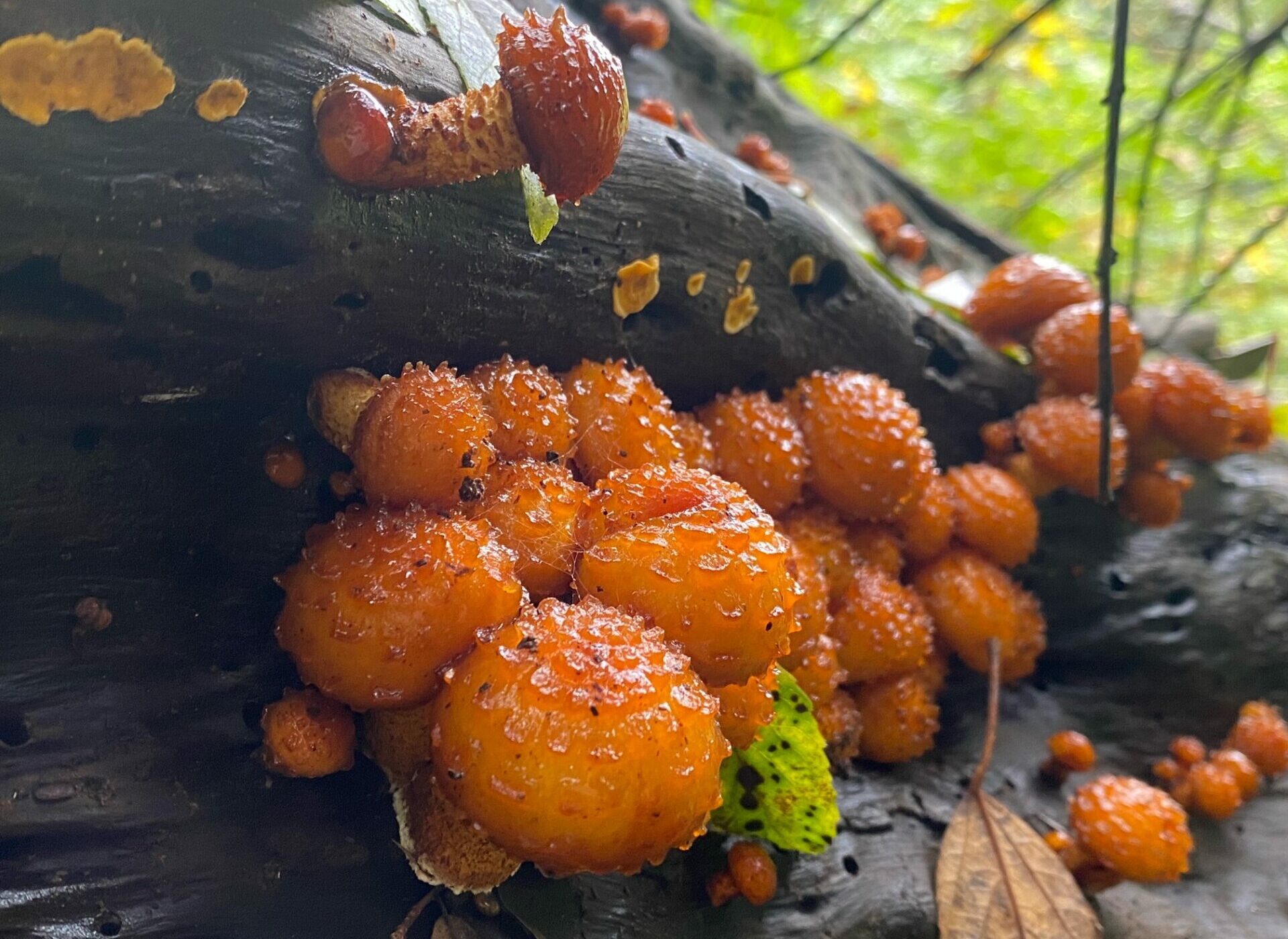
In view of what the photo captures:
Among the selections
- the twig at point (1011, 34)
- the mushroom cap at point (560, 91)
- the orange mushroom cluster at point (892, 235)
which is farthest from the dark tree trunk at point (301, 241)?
the orange mushroom cluster at point (892, 235)

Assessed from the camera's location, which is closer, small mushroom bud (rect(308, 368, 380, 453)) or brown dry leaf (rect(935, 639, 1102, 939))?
small mushroom bud (rect(308, 368, 380, 453))

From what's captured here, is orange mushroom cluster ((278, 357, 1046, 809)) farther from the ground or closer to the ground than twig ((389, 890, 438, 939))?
farther from the ground

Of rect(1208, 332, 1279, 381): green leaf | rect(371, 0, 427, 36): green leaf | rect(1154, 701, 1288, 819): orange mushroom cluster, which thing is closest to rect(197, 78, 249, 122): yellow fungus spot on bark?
rect(371, 0, 427, 36): green leaf

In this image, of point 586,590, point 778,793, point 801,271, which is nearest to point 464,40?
point 586,590

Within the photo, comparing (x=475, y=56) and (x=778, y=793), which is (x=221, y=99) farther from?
(x=778, y=793)

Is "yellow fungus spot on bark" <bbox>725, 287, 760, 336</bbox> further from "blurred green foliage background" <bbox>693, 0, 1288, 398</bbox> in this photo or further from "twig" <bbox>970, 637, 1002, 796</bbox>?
"blurred green foliage background" <bbox>693, 0, 1288, 398</bbox>

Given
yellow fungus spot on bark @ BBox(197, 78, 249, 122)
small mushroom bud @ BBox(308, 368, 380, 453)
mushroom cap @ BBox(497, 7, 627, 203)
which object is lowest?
small mushroom bud @ BBox(308, 368, 380, 453)

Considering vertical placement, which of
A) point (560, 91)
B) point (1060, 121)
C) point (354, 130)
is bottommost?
point (354, 130)

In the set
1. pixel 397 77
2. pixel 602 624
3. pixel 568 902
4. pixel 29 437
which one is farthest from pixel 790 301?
pixel 29 437
